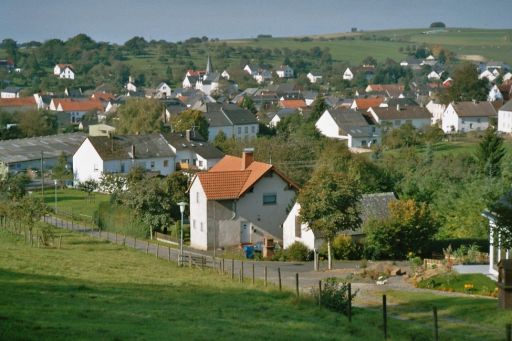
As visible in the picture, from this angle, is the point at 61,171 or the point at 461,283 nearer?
the point at 461,283

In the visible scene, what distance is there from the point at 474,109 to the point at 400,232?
77.0m

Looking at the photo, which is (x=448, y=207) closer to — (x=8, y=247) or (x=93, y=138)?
(x=8, y=247)

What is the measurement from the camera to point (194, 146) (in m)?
74.5

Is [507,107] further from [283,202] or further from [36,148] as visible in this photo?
[283,202]

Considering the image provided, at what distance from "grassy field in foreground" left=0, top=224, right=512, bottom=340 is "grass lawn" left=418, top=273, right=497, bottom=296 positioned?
1.78 metres

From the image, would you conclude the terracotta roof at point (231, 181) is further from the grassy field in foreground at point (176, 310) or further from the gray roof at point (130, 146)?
the gray roof at point (130, 146)

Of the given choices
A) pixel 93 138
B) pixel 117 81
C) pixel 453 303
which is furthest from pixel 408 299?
pixel 117 81

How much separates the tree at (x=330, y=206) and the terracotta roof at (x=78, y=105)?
337 ft

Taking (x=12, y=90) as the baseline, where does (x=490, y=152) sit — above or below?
below

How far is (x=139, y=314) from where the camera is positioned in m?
18.4

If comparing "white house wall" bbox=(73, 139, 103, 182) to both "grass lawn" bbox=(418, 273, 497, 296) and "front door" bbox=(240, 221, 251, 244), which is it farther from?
"grass lawn" bbox=(418, 273, 497, 296)

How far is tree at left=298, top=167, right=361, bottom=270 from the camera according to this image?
33.9 m

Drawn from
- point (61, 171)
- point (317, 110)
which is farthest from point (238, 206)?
point (317, 110)

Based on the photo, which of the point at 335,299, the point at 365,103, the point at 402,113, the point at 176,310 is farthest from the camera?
the point at 365,103
